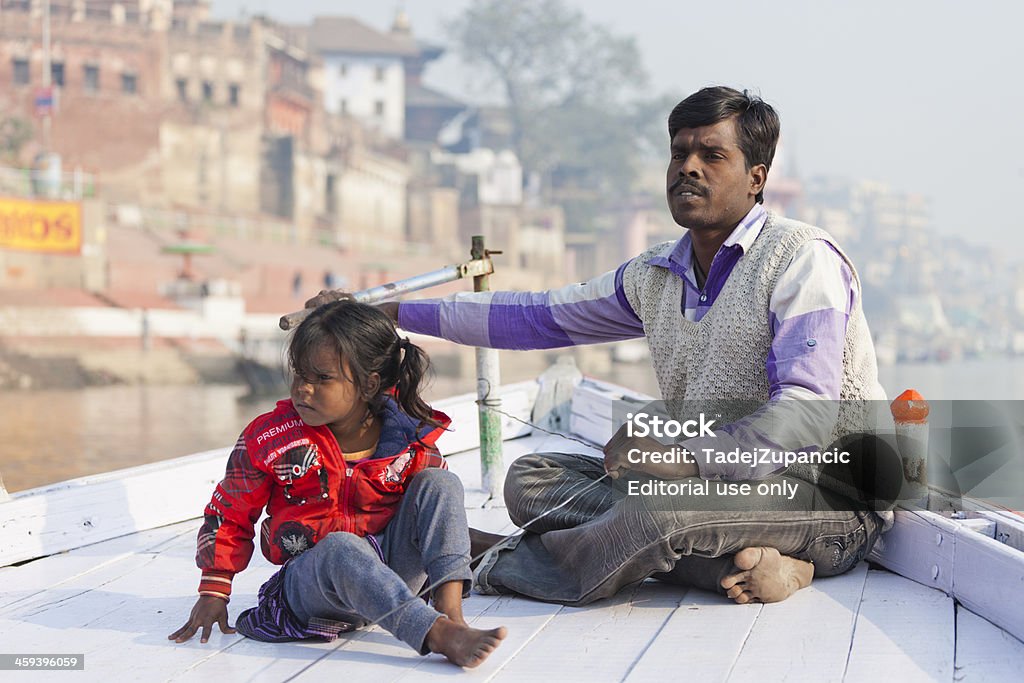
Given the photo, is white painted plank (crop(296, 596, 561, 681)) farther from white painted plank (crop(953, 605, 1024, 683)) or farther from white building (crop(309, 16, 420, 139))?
white building (crop(309, 16, 420, 139))

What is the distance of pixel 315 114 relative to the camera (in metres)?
39.9

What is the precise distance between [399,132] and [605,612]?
49.6 m

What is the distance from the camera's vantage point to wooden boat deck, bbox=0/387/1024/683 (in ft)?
6.13

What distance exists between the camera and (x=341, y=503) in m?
2.09

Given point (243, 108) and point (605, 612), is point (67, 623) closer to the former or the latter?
point (605, 612)

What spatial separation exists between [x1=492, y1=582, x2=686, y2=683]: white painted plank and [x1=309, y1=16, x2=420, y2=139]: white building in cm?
4801

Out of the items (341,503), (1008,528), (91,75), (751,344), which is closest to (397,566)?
(341,503)

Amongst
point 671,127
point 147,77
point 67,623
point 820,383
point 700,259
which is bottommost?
point 67,623

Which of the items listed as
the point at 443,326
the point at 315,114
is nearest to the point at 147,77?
the point at 315,114

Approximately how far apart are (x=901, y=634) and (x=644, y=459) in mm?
513

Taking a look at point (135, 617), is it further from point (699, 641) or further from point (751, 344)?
point (751, 344)

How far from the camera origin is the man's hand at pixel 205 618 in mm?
2023

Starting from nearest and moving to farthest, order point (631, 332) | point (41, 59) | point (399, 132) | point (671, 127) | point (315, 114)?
point (671, 127), point (631, 332), point (41, 59), point (315, 114), point (399, 132)

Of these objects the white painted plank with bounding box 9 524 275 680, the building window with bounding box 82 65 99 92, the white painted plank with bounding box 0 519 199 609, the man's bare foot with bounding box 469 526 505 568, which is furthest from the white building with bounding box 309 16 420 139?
the man's bare foot with bounding box 469 526 505 568
